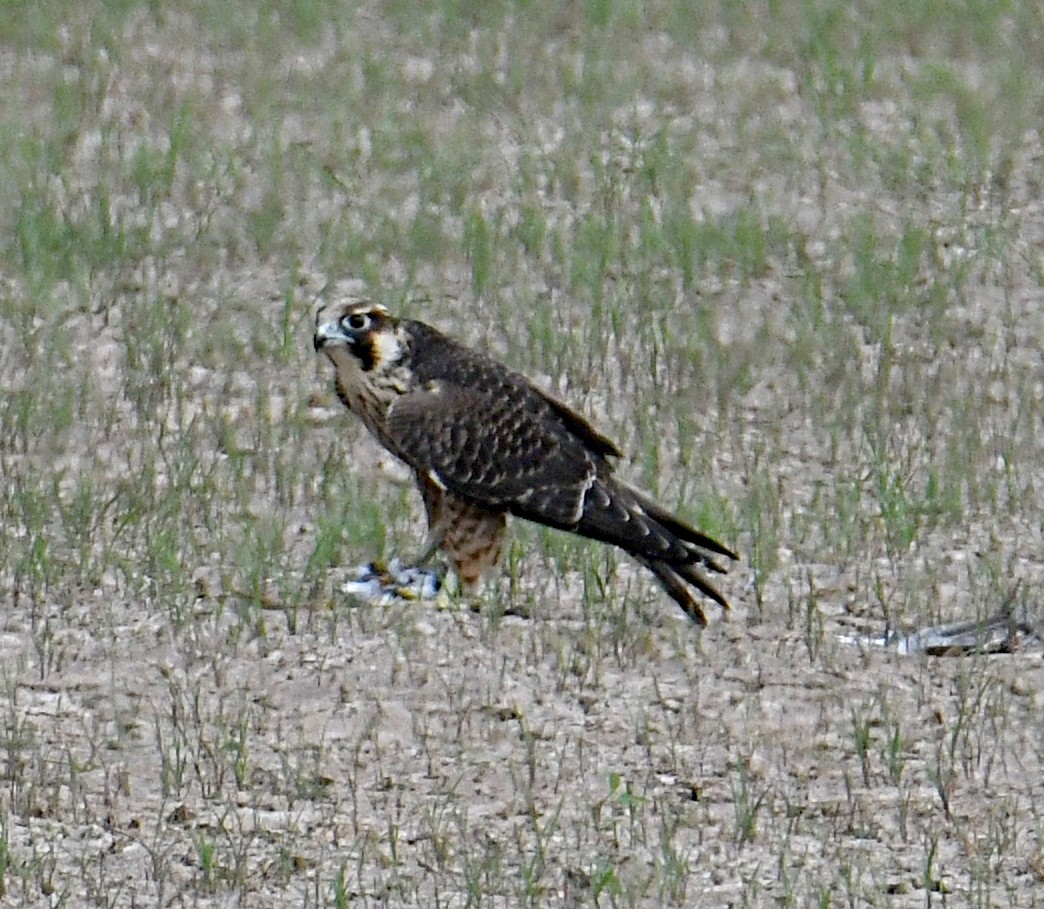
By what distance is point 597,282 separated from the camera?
10852 millimetres

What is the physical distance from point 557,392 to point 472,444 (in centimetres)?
248

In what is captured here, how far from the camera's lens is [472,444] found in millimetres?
7355

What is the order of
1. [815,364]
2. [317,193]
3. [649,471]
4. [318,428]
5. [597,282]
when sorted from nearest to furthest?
[649,471] < [318,428] < [815,364] < [597,282] < [317,193]

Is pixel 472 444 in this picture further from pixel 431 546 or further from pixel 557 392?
pixel 557 392

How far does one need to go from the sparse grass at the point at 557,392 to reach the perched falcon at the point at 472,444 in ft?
0.80

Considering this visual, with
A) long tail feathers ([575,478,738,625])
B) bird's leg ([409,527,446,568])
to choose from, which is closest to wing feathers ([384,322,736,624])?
long tail feathers ([575,478,738,625])

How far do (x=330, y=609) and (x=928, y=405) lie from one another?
3293 mm

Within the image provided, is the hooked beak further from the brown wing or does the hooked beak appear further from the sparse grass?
the sparse grass

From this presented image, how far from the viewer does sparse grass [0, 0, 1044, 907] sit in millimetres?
5855

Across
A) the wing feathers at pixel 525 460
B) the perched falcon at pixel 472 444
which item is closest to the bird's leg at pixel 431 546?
the perched falcon at pixel 472 444

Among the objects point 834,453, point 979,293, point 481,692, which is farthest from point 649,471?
point 979,293

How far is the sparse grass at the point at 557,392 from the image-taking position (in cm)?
586

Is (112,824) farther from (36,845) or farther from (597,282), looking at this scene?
(597,282)

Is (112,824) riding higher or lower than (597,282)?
lower
